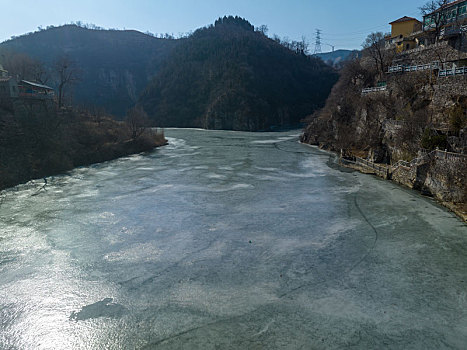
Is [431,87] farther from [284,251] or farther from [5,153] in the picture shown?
[5,153]

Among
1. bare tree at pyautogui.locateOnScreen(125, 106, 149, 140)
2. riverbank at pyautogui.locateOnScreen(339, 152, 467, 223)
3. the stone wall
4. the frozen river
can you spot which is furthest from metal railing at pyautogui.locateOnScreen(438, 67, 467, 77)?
bare tree at pyautogui.locateOnScreen(125, 106, 149, 140)

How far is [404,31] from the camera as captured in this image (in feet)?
137

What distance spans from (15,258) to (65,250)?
166 cm

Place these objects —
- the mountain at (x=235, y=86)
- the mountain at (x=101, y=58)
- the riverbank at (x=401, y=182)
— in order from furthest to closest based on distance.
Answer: the mountain at (x=101, y=58), the mountain at (x=235, y=86), the riverbank at (x=401, y=182)

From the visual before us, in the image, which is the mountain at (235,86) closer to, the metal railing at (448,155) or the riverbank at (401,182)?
the riverbank at (401,182)

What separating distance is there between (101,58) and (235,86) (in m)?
81.4

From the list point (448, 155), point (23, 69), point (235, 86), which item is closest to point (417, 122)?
point (448, 155)

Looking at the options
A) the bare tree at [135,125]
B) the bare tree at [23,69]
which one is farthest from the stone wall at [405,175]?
the bare tree at [23,69]

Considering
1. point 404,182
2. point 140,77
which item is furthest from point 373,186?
point 140,77

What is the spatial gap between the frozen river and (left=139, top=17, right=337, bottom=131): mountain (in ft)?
233

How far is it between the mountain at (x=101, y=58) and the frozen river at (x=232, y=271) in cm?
12090

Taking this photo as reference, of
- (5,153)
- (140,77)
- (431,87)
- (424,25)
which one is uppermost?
(140,77)

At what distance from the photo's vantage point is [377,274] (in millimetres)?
10469

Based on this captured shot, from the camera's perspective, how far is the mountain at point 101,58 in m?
132
